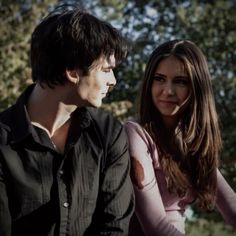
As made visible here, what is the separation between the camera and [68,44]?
1.70 metres

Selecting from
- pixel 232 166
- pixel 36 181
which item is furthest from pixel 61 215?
pixel 232 166

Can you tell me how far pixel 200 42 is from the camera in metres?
6.64

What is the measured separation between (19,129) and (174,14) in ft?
17.4

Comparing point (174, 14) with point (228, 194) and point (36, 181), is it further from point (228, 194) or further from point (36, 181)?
point (36, 181)

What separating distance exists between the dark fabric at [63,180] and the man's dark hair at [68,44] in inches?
5.2

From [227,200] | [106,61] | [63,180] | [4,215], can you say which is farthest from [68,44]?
[227,200]

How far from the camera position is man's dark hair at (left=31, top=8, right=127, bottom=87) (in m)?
1.70

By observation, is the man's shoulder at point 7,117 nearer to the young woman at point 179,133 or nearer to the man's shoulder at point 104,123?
the man's shoulder at point 104,123

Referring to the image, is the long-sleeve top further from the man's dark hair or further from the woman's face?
the man's dark hair

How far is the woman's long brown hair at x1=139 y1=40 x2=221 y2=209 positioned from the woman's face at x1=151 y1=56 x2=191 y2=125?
0.06 ft

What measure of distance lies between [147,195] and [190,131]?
330 millimetres

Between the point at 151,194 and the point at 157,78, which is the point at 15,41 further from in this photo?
the point at 151,194

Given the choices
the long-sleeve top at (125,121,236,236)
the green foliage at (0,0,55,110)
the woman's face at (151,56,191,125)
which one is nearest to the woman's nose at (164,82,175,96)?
the woman's face at (151,56,191,125)

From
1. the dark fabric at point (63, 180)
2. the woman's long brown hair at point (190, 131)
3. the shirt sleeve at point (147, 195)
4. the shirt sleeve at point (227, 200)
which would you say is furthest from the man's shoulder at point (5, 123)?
the shirt sleeve at point (227, 200)
